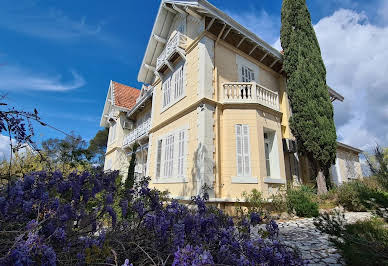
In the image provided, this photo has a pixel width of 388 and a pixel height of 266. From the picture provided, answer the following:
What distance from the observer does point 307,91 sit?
9.25 metres

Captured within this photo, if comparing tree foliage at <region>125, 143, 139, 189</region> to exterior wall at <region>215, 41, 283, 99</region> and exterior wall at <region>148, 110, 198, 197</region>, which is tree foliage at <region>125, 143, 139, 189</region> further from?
exterior wall at <region>215, 41, 283, 99</region>

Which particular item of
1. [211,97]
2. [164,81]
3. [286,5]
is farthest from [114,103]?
[286,5]

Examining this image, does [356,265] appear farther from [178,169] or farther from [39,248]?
[178,169]

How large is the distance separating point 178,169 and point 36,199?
22.4 ft

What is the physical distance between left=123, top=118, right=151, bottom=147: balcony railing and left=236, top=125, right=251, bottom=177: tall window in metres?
6.43

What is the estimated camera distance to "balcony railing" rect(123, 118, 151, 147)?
42.0ft

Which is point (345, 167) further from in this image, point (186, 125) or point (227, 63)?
point (186, 125)

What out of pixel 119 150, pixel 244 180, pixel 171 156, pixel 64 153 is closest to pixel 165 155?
pixel 171 156

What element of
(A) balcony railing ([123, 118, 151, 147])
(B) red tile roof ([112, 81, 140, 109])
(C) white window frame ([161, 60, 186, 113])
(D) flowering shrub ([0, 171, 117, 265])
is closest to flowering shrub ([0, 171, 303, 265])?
(D) flowering shrub ([0, 171, 117, 265])

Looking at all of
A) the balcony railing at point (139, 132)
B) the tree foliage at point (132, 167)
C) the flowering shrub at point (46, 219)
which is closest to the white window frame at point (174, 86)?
the balcony railing at point (139, 132)

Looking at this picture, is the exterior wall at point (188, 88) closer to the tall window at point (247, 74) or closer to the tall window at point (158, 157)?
the tall window at point (158, 157)

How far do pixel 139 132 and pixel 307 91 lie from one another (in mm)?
10305

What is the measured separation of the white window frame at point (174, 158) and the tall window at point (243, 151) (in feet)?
6.75

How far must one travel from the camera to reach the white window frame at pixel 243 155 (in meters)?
7.41
